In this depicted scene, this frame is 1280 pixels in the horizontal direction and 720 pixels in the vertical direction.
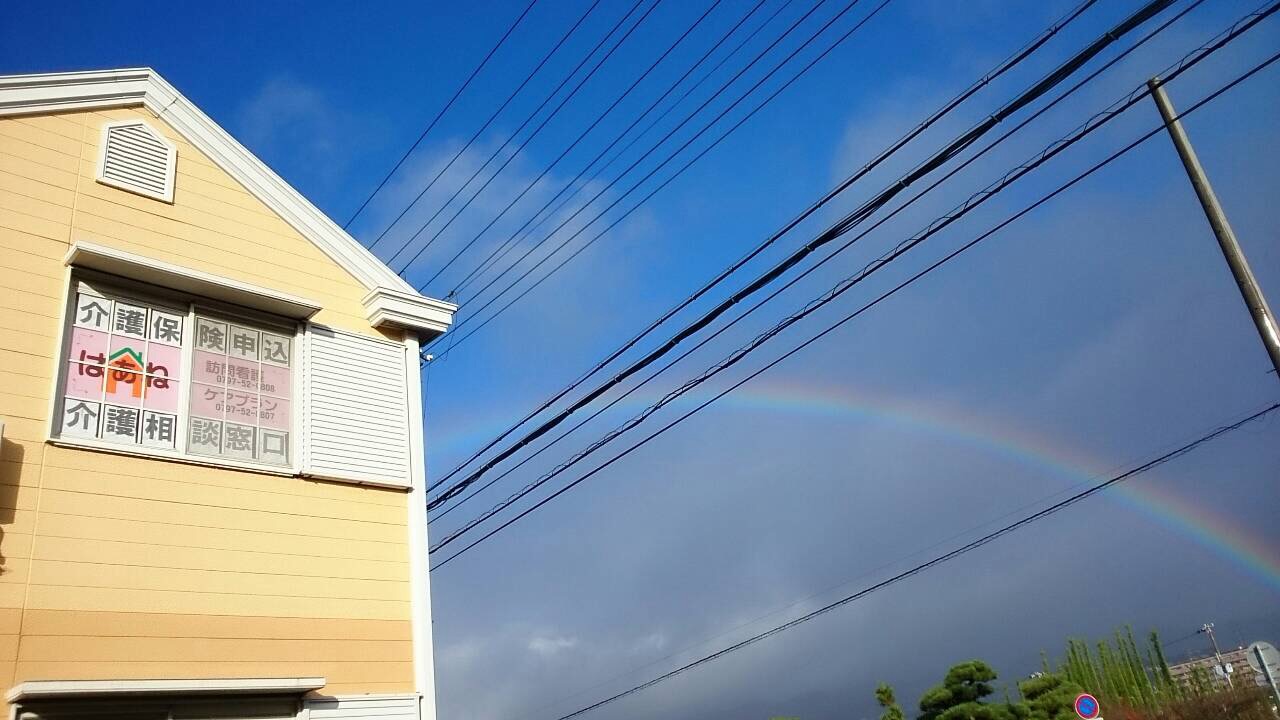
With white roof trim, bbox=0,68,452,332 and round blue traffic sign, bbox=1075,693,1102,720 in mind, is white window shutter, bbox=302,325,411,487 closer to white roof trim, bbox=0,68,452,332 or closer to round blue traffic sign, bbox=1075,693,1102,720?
white roof trim, bbox=0,68,452,332

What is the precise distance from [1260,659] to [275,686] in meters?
13.7

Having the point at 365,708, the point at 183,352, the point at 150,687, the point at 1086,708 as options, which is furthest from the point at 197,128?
the point at 1086,708

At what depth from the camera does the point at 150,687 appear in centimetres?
743

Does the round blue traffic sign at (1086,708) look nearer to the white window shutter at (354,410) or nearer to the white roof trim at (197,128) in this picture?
the white window shutter at (354,410)

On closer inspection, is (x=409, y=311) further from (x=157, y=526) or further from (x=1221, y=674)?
(x=1221, y=674)

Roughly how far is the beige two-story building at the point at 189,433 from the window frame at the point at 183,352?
→ 21 millimetres

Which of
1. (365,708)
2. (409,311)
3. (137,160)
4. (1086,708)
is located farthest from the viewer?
(1086,708)

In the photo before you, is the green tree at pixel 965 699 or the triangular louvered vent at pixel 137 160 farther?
the green tree at pixel 965 699

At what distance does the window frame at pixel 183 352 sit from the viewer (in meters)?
8.17

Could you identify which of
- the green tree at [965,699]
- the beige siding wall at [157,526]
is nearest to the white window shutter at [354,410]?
the beige siding wall at [157,526]

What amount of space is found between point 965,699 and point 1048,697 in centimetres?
365

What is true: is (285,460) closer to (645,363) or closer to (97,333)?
(97,333)

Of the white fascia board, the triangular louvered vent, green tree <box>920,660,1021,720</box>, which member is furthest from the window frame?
green tree <box>920,660,1021,720</box>

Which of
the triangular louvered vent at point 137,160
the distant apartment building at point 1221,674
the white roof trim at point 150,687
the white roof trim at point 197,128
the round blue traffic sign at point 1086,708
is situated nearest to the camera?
the white roof trim at point 150,687
